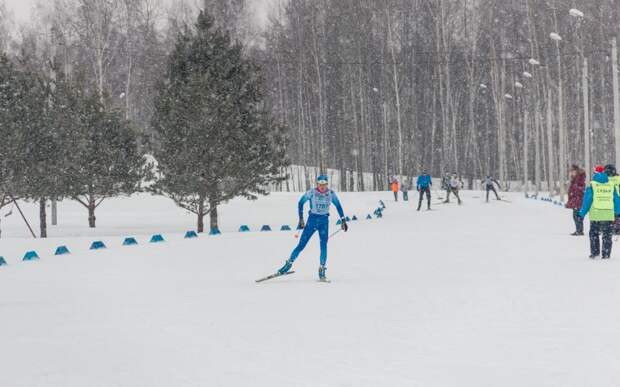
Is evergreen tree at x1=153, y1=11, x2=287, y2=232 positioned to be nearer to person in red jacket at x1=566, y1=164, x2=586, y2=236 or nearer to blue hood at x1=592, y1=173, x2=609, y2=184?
person in red jacket at x1=566, y1=164, x2=586, y2=236

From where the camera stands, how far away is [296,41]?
56625 mm

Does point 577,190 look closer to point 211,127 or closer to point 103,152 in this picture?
point 211,127

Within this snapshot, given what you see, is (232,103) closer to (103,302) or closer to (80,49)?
(103,302)

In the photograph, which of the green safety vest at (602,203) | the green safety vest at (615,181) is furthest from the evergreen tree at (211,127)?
the green safety vest at (602,203)

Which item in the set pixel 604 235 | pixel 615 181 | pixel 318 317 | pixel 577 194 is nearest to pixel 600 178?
pixel 604 235

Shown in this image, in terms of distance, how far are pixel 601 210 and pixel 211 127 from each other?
1674 cm

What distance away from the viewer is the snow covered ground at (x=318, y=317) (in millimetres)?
6227

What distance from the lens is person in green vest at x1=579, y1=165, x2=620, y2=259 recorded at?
14703 millimetres

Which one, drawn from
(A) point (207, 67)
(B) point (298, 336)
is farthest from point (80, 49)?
(B) point (298, 336)

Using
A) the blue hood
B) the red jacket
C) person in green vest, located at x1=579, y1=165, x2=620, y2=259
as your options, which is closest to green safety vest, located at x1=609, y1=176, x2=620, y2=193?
the blue hood

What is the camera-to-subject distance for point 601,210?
A: 48.3ft

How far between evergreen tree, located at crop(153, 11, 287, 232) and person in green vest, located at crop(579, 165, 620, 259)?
53.0ft

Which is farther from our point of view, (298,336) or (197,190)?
(197,190)

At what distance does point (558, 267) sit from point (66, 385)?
9.77 metres
